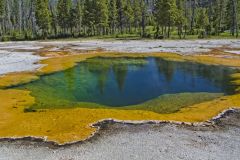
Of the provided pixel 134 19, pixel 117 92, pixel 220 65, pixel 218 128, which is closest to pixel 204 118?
pixel 218 128

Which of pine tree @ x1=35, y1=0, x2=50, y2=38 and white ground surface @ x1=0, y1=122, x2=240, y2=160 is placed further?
pine tree @ x1=35, y1=0, x2=50, y2=38

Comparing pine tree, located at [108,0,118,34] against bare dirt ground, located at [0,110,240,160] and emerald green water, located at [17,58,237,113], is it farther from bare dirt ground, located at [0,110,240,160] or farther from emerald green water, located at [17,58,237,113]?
bare dirt ground, located at [0,110,240,160]

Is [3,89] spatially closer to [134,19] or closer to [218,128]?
[218,128]

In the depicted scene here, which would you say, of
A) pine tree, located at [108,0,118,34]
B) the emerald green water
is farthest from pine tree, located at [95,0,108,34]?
the emerald green water

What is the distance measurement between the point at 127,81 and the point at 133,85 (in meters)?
3.21

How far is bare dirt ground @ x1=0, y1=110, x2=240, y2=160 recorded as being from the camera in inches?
888

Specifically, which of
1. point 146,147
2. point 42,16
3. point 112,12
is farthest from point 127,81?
point 42,16

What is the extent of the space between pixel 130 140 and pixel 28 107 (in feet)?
44.2

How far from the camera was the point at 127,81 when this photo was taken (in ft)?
165

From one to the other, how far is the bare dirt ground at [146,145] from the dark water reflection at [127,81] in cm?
1068

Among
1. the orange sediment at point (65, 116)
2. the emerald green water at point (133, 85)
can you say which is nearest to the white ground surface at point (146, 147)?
the orange sediment at point (65, 116)

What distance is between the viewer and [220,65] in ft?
192

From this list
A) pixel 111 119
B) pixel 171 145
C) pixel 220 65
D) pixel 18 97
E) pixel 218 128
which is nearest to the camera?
pixel 171 145

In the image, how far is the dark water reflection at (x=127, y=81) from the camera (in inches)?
1608
